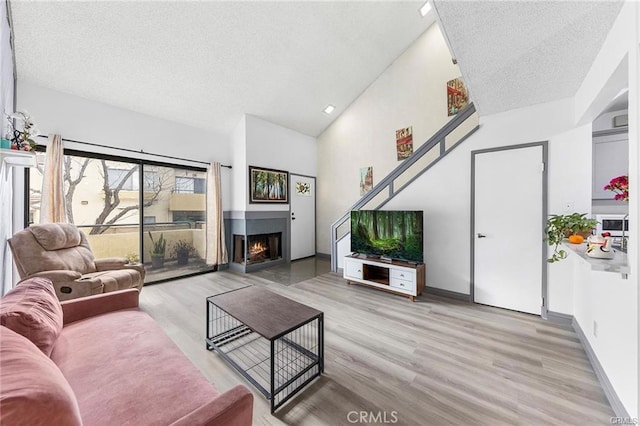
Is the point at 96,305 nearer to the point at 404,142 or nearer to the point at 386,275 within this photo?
the point at 386,275

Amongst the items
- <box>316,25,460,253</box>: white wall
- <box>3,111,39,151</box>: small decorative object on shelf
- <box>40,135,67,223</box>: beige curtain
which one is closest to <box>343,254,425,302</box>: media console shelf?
<box>316,25,460,253</box>: white wall

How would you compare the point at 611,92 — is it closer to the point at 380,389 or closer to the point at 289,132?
the point at 380,389

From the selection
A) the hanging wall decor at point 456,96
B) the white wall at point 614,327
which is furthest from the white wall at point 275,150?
the white wall at point 614,327

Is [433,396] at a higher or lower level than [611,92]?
lower

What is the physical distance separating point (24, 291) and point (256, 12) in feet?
11.6

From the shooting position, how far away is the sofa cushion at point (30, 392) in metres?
0.55

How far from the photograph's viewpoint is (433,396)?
1.64 m

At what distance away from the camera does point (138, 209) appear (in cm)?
402

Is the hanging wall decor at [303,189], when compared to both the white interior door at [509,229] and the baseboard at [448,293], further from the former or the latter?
the white interior door at [509,229]

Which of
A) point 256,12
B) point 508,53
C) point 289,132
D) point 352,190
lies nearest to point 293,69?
point 256,12

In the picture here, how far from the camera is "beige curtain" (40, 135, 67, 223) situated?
3.07 metres

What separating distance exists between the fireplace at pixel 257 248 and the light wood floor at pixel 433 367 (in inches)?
66.2

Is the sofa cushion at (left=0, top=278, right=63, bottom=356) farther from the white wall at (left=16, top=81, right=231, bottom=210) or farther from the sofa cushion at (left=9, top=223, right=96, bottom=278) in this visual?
the white wall at (left=16, top=81, right=231, bottom=210)

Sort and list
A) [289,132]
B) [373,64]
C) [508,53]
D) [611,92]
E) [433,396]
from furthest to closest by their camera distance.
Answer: [289,132] < [373,64] < [508,53] < [611,92] < [433,396]
